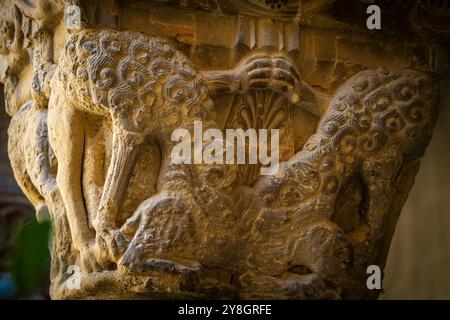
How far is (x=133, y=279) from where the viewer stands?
8.87ft

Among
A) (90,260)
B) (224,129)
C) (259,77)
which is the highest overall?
(259,77)

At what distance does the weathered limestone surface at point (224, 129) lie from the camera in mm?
2729

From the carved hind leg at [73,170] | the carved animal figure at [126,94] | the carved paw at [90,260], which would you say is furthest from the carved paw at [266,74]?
the carved paw at [90,260]

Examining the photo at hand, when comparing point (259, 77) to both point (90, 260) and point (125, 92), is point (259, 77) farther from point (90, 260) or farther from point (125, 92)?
point (90, 260)

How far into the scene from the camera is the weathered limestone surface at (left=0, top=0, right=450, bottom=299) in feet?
8.95

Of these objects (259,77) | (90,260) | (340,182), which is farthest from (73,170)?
(340,182)

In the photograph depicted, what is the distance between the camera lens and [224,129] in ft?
9.49

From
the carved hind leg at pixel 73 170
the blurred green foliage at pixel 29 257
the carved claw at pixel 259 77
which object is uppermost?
the carved claw at pixel 259 77

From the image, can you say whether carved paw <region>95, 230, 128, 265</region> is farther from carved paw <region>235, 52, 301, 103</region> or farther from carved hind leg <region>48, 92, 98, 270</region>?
carved paw <region>235, 52, 301, 103</region>

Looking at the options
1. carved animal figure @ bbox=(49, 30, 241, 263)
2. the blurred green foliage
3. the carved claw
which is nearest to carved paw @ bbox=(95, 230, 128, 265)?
carved animal figure @ bbox=(49, 30, 241, 263)

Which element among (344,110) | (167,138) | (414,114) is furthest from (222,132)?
(414,114)

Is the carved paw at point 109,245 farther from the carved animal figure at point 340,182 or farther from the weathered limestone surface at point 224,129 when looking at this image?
A: the carved animal figure at point 340,182

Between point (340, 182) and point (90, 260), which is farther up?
point (340, 182)
